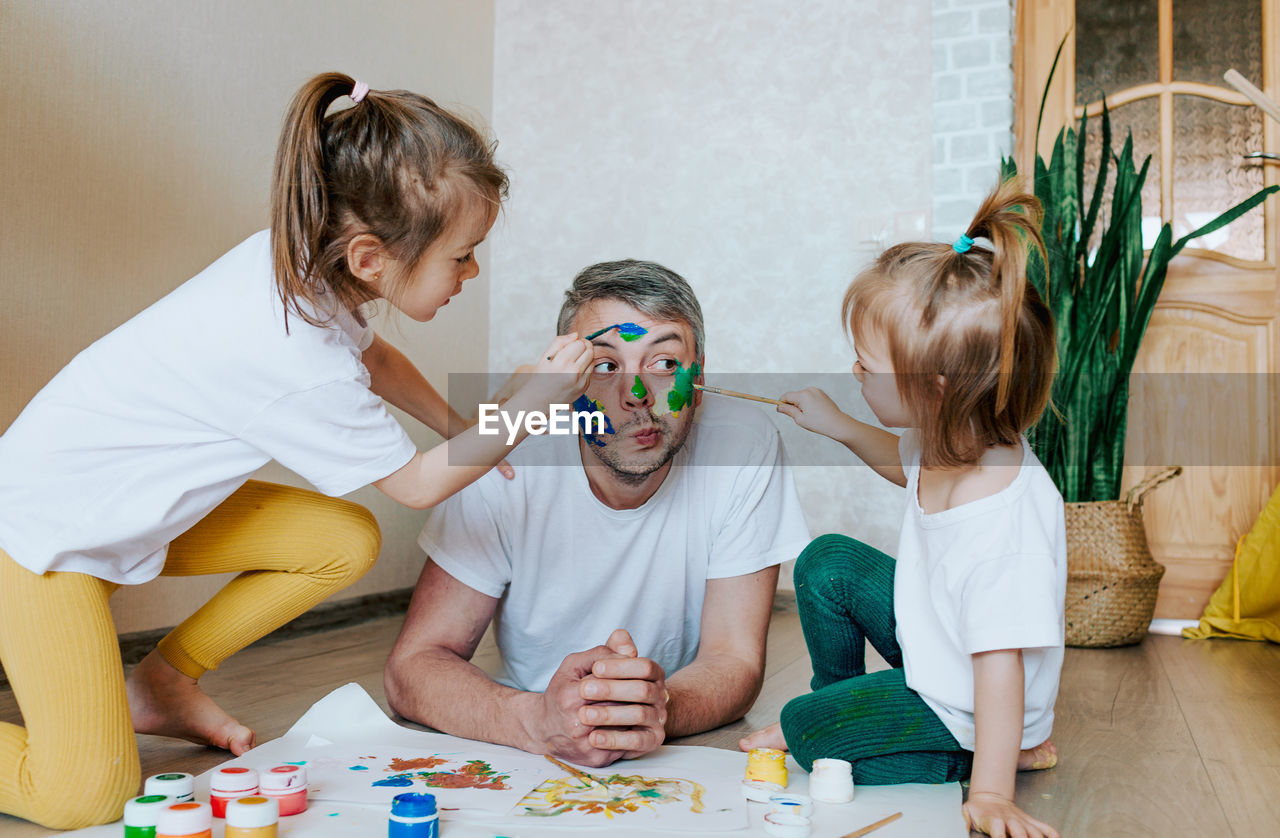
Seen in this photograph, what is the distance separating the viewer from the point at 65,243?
6.28 feet

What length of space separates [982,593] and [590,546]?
25.9 inches

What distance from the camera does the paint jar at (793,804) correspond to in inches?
44.5

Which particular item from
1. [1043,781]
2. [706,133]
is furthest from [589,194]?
[1043,781]

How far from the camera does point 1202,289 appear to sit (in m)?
2.83

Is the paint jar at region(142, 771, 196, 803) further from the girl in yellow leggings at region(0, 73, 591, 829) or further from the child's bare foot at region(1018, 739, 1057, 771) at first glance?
the child's bare foot at region(1018, 739, 1057, 771)

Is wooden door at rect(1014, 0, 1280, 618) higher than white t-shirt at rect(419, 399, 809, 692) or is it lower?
higher

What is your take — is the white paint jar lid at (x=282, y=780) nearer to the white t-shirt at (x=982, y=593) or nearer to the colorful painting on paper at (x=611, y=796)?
the colorful painting on paper at (x=611, y=796)

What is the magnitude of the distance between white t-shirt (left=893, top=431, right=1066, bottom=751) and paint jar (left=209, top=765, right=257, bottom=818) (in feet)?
2.60

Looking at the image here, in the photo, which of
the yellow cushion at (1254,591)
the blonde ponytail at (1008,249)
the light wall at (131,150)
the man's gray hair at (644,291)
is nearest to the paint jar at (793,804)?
the blonde ponytail at (1008,249)

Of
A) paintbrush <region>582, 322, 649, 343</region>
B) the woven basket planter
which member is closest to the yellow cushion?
the woven basket planter

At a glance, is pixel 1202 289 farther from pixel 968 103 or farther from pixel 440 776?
pixel 440 776

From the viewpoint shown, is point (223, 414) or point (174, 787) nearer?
point (174, 787)

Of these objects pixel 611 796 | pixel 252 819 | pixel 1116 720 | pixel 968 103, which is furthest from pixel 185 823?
pixel 968 103

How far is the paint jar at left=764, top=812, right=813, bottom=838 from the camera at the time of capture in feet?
3.56
